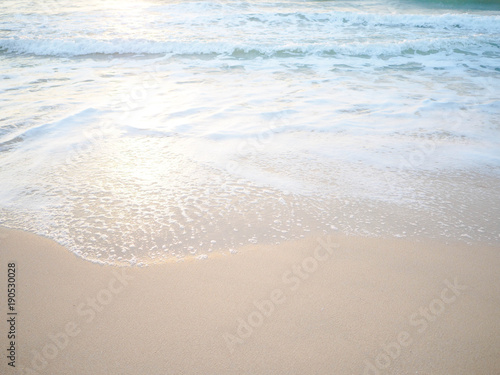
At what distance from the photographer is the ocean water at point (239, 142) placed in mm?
2953

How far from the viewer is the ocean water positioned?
2953 mm

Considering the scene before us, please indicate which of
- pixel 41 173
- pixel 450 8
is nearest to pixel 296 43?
pixel 41 173

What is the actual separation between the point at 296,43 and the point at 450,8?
12.8m

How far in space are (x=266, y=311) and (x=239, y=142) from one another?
2.67 metres

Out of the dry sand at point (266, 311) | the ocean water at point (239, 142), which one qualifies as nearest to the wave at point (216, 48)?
the ocean water at point (239, 142)

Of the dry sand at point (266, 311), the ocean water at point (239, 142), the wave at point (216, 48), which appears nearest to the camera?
the dry sand at point (266, 311)

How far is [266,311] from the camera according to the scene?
222 cm

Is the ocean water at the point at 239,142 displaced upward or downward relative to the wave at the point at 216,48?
downward

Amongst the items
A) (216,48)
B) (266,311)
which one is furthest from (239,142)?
(216,48)

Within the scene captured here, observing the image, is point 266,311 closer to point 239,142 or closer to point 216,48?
point 239,142

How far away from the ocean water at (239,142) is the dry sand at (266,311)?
0.23 metres

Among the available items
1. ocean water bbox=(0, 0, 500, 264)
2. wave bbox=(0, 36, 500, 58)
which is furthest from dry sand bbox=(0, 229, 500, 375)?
A: wave bbox=(0, 36, 500, 58)

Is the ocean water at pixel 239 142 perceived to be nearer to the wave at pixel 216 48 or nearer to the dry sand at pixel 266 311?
the wave at pixel 216 48

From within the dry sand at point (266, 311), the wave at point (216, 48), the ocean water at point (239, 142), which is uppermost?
the wave at point (216, 48)
